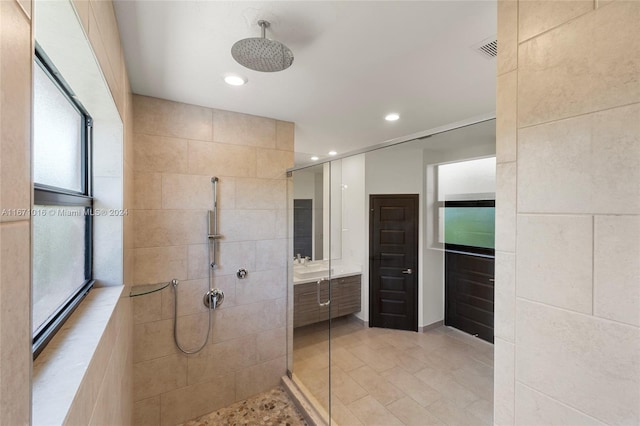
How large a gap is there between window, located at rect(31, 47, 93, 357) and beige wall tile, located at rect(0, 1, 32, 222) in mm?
402

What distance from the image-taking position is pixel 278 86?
72.8 inches

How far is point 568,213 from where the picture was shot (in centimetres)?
80

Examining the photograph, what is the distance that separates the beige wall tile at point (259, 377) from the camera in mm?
2350

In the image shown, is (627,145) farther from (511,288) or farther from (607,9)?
(511,288)

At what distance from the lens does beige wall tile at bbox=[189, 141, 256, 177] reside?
86.0 inches

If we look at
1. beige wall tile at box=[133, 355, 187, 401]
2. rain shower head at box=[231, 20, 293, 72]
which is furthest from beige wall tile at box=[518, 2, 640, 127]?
beige wall tile at box=[133, 355, 187, 401]

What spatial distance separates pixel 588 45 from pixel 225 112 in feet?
7.40

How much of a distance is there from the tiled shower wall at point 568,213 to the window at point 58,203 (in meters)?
1.43

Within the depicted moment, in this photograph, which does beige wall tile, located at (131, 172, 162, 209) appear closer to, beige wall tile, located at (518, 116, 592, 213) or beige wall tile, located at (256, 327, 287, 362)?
beige wall tile, located at (256, 327, 287, 362)

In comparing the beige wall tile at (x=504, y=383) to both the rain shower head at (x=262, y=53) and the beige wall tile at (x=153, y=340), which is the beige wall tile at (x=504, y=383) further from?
the beige wall tile at (x=153, y=340)

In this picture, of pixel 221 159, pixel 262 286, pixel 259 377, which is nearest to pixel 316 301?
pixel 262 286

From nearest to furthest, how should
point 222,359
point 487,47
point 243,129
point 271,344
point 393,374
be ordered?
point 487,47 < point 222,359 < point 243,129 < point 271,344 < point 393,374

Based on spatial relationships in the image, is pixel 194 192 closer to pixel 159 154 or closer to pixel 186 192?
pixel 186 192

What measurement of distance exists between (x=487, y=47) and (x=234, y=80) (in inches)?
58.7
